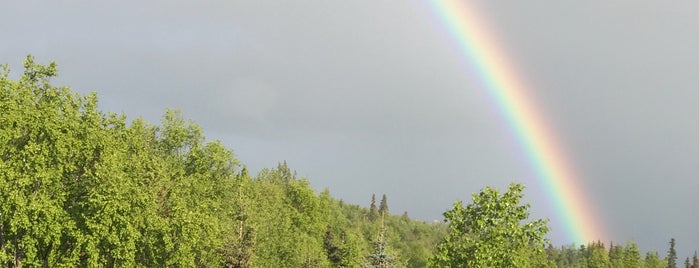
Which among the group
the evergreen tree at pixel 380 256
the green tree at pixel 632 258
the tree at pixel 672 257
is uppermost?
the tree at pixel 672 257

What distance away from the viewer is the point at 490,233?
20.9 metres

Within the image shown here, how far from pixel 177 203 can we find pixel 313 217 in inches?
2125

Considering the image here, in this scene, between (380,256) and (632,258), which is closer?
(380,256)

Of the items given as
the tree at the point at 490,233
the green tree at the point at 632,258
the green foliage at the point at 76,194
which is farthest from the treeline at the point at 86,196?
the green tree at the point at 632,258

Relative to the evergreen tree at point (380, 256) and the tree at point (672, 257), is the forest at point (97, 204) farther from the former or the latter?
the tree at point (672, 257)

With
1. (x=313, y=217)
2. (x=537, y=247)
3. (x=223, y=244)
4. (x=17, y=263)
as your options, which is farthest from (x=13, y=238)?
(x=313, y=217)

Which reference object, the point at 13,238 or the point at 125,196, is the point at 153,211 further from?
the point at 13,238

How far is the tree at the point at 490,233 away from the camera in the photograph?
20469 mm

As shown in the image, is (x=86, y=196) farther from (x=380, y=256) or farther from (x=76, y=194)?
(x=380, y=256)

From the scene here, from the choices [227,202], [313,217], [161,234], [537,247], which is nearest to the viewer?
[537,247]

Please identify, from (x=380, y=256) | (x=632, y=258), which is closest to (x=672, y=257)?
(x=632, y=258)

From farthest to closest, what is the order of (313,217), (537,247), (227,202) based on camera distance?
1. (313,217)
2. (227,202)
3. (537,247)

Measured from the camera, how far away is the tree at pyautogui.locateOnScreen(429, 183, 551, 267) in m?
20.5

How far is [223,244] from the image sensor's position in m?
44.5
